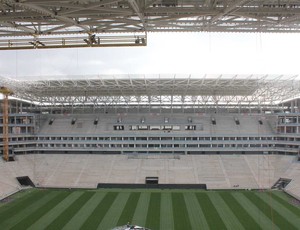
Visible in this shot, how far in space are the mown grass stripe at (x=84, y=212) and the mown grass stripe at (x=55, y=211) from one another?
6.00 ft

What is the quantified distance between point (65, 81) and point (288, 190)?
104ft

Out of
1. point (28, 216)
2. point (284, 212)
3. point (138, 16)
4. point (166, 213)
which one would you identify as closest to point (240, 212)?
point (284, 212)

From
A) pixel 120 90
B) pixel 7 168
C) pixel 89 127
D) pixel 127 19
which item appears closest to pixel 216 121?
pixel 120 90

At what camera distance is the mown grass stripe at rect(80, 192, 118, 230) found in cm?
2756

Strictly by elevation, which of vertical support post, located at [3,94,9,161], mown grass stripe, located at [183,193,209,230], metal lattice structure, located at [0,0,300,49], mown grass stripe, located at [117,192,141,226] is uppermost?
metal lattice structure, located at [0,0,300,49]

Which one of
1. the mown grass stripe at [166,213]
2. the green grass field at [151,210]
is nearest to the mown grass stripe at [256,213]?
the green grass field at [151,210]

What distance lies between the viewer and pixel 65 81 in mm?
45438

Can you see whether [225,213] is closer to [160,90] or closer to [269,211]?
[269,211]

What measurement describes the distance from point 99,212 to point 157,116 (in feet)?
92.1

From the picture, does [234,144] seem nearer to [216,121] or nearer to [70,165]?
[216,121]

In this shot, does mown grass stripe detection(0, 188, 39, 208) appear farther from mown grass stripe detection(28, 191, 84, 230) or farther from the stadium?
mown grass stripe detection(28, 191, 84, 230)

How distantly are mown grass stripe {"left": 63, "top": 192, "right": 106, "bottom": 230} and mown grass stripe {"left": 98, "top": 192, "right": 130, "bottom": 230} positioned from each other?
1.78 m

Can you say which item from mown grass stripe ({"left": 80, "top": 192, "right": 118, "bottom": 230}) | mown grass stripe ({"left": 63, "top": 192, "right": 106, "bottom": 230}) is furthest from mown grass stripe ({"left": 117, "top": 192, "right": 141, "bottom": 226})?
mown grass stripe ({"left": 63, "top": 192, "right": 106, "bottom": 230})

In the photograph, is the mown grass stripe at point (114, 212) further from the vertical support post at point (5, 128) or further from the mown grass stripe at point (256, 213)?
the vertical support post at point (5, 128)
